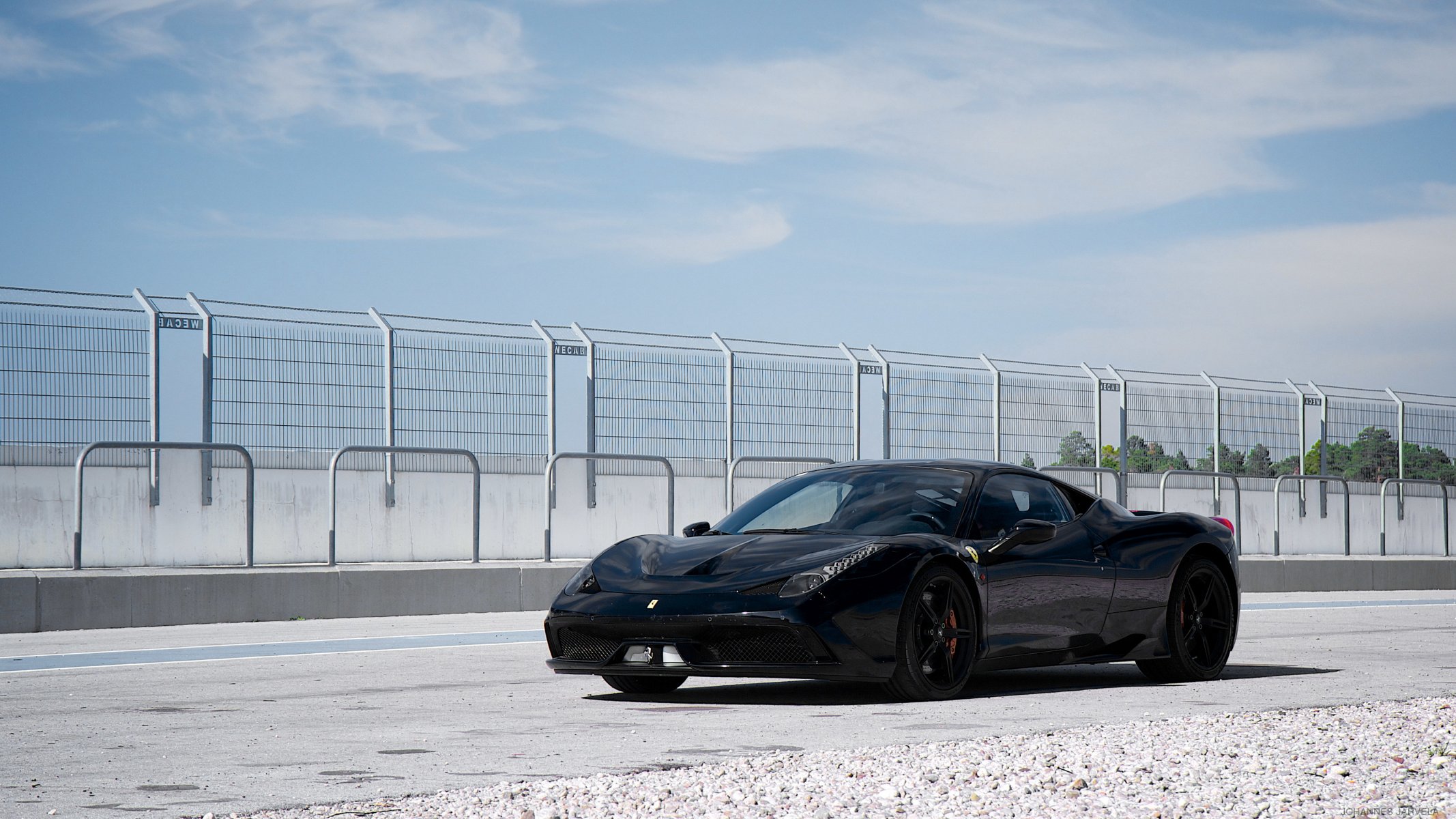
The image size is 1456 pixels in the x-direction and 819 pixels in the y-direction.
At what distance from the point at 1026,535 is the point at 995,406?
13.9 meters

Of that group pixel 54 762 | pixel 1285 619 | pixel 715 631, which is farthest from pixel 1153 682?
pixel 1285 619

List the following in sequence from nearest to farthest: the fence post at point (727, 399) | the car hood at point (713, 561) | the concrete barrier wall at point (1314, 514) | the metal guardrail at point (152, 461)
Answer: the car hood at point (713, 561)
the metal guardrail at point (152, 461)
the fence post at point (727, 399)
the concrete barrier wall at point (1314, 514)

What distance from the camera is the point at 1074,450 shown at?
72.4 ft

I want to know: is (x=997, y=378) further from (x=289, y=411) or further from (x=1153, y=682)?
(x=1153, y=682)

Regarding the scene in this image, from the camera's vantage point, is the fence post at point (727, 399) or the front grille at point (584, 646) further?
the fence post at point (727, 399)

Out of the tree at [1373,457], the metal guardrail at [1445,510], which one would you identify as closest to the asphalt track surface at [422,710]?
the metal guardrail at [1445,510]

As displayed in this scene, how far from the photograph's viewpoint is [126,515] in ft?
45.2

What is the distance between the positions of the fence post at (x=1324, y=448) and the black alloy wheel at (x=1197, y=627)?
15040 millimetres

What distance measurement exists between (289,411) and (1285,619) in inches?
370

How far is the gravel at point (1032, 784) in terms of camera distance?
14.5 ft

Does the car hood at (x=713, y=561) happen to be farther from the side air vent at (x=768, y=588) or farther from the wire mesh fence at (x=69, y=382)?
the wire mesh fence at (x=69, y=382)

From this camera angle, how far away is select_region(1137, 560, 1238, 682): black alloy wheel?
8.56m

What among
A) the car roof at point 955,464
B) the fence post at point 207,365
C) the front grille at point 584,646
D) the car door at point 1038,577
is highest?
the fence post at point 207,365

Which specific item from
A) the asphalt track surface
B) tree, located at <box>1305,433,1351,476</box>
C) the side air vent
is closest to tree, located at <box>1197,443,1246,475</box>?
tree, located at <box>1305,433,1351,476</box>
